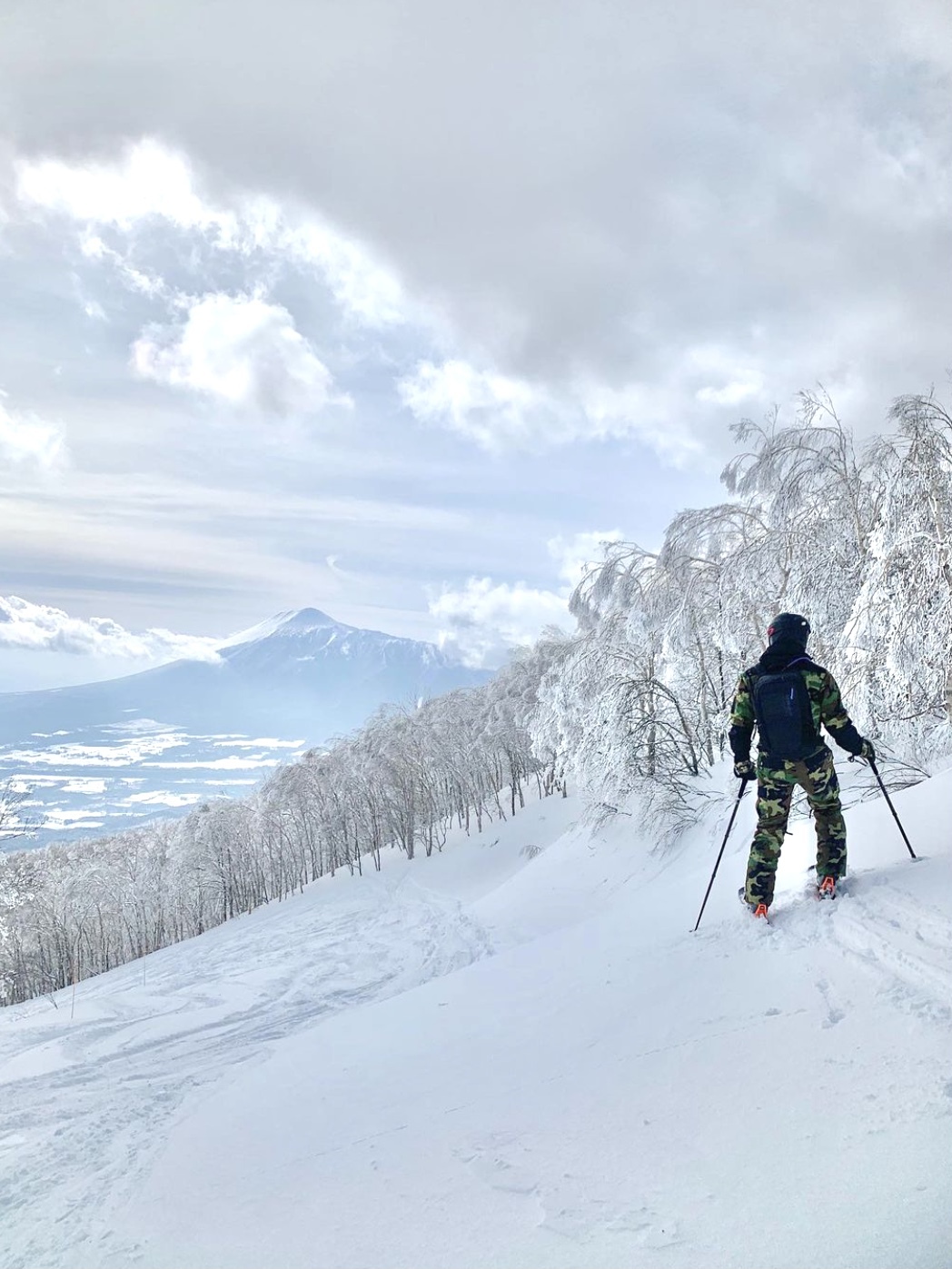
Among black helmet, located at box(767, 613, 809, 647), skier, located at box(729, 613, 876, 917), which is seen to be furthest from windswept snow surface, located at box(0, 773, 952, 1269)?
black helmet, located at box(767, 613, 809, 647)

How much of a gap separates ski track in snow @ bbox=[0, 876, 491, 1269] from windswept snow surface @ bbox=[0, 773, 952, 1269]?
4 cm

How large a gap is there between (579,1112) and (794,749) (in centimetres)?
318

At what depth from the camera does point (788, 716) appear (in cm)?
522

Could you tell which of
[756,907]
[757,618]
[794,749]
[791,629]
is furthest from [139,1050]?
[757,618]

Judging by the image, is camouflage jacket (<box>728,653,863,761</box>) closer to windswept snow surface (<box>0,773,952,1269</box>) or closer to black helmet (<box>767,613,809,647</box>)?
black helmet (<box>767,613,809,647</box>)

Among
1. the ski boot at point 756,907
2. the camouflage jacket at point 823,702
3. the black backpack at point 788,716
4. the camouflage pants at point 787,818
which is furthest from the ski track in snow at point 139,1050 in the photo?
the camouflage jacket at point 823,702

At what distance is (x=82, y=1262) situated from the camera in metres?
2.96

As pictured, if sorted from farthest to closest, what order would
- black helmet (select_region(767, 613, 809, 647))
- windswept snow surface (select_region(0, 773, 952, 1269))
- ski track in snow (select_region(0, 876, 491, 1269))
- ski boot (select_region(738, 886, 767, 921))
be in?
black helmet (select_region(767, 613, 809, 647)), ski boot (select_region(738, 886, 767, 921)), ski track in snow (select_region(0, 876, 491, 1269)), windswept snow surface (select_region(0, 773, 952, 1269))

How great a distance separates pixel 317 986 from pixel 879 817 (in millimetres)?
7717

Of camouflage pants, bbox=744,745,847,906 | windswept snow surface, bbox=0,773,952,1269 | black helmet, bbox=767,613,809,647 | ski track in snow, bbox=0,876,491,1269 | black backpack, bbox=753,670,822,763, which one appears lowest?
ski track in snow, bbox=0,876,491,1269

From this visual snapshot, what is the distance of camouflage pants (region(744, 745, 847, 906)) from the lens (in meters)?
5.24

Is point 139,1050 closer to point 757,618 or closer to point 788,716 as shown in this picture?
point 788,716

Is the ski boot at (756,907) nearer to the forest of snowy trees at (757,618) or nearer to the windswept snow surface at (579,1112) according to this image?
the windswept snow surface at (579,1112)

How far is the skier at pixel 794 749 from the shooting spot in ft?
17.1
